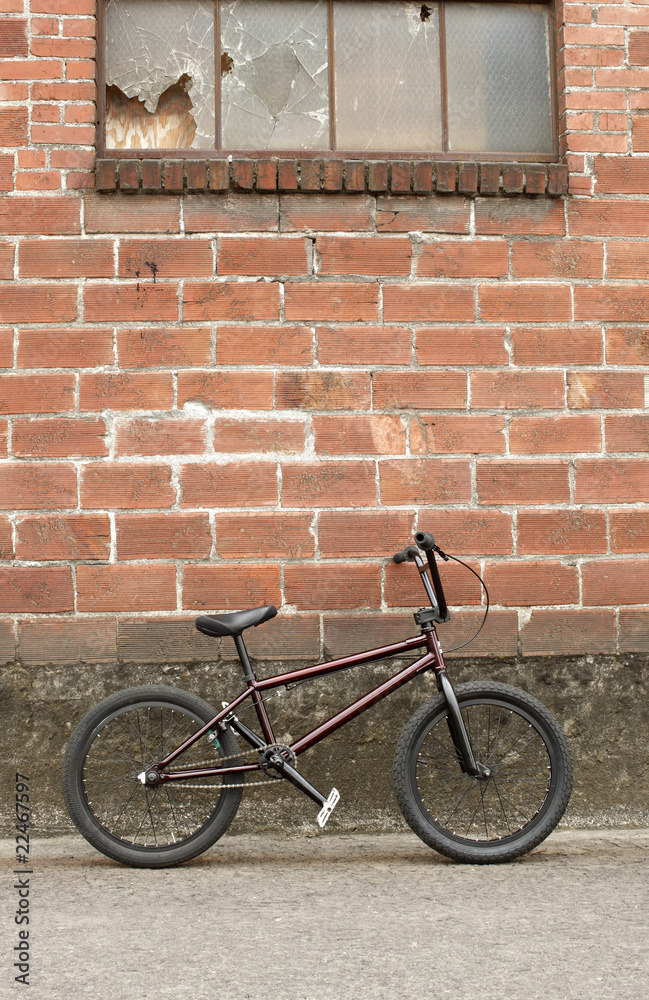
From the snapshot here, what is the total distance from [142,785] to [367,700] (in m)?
0.90

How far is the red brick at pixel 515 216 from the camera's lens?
392 cm

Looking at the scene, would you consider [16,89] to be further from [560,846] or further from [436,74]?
[560,846]

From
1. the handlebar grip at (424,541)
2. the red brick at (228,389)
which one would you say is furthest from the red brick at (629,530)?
the red brick at (228,389)

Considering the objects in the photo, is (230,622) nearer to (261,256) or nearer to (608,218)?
(261,256)

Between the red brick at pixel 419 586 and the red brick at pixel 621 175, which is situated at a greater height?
the red brick at pixel 621 175

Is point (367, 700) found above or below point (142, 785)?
above

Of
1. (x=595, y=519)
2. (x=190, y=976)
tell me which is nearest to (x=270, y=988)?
(x=190, y=976)

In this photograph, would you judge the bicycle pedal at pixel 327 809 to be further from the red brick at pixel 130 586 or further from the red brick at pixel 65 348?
the red brick at pixel 65 348

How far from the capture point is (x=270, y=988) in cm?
234

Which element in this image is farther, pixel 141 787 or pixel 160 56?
pixel 160 56

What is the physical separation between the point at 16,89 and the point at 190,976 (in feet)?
10.9

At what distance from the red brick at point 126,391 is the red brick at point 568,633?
5.67ft

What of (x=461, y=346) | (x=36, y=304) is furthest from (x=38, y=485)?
(x=461, y=346)

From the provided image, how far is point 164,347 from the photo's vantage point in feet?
12.5
